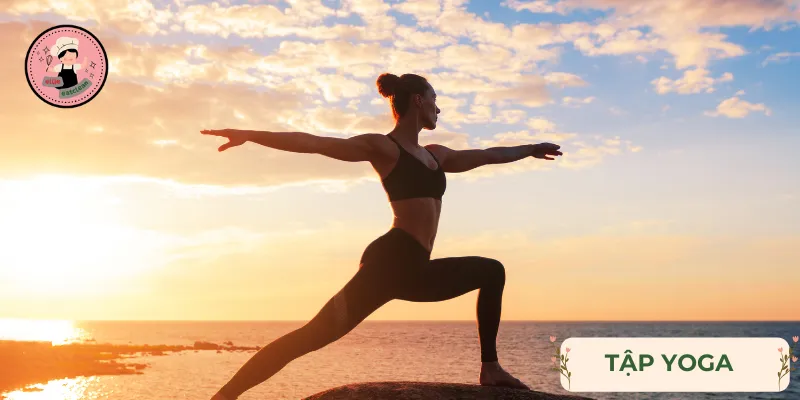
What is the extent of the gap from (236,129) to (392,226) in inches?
61.2

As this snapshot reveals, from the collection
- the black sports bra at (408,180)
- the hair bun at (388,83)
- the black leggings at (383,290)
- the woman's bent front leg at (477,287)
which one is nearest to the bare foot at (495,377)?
the woman's bent front leg at (477,287)

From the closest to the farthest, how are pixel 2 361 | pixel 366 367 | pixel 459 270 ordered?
pixel 459 270
pixel 2 361
pixel 366 367

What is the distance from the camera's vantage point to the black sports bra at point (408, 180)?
5.92 m

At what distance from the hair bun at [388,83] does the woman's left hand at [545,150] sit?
1.82m

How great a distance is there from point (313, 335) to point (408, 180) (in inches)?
58.0

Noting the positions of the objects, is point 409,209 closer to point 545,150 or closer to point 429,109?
point 429,109

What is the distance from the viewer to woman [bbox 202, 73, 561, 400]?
5.57m

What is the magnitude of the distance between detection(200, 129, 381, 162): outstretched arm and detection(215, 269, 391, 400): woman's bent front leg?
1.02 meters

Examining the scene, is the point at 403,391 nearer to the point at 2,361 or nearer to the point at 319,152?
the point at 319,152

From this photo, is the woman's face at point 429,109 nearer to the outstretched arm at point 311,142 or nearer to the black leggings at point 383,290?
the outstretched arm at point 311,142

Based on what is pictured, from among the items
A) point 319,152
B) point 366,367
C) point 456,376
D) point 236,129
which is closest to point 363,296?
point 319,152

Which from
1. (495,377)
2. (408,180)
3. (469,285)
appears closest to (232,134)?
(408,180)

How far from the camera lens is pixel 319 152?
549cm

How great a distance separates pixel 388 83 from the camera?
20.8 ft
